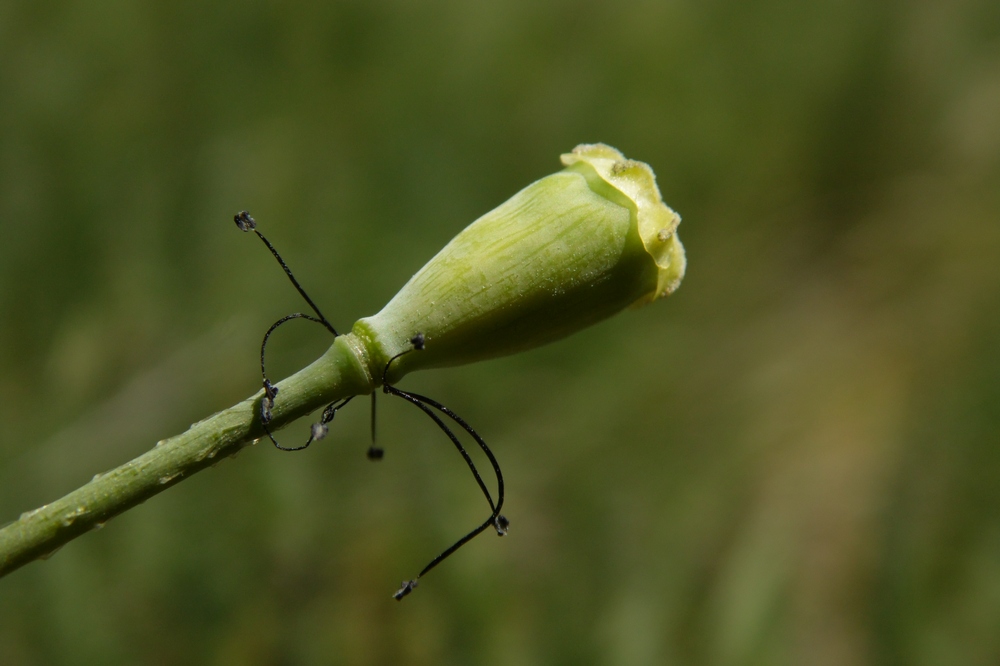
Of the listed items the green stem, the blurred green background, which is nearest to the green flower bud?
the green stem

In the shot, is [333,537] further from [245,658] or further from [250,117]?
[250,117]

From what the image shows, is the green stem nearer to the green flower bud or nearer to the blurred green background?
the green flower bud

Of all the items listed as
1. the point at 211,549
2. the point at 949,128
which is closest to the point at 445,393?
the point at 211,549

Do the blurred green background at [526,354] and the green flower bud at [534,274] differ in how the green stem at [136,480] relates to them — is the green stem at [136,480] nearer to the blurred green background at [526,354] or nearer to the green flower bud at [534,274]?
the green flower bud at [534,274]

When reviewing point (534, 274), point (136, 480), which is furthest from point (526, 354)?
point (136, 480)

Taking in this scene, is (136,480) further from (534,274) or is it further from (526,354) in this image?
(526,354)
